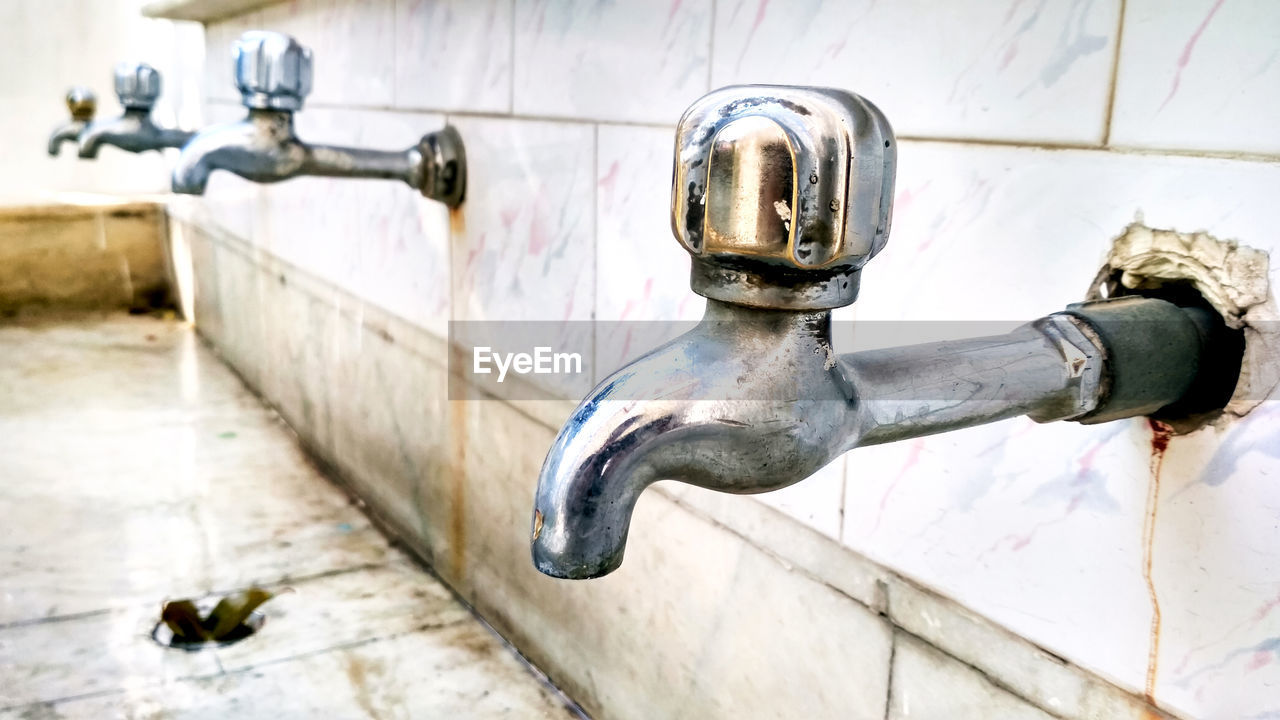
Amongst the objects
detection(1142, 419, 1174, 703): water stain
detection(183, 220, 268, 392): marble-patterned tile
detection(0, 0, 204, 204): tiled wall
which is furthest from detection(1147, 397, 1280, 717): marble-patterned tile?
detection(0, 0, 204, 204): tiled wall

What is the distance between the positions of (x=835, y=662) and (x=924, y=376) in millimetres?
336

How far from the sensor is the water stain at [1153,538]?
0.44 meters

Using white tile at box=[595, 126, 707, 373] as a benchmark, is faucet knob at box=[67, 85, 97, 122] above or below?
above

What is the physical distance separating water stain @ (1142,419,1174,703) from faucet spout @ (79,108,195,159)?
1165 mm

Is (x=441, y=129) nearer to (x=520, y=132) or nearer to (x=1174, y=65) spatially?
(x=520, y=132)

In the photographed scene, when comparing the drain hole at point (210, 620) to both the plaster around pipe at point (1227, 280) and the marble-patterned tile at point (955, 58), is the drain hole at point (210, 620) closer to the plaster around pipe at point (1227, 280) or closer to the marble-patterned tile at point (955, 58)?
the marble-patterned tile at point (955, 58)

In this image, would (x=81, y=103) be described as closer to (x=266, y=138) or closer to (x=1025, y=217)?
(x=266, y=138)

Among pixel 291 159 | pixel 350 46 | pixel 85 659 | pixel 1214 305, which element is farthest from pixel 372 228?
pixel 1214 305

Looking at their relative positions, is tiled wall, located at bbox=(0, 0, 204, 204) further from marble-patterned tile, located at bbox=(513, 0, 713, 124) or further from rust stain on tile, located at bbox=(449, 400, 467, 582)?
marble-patterned tile, located at bbox=(513, 0, 713, 124)

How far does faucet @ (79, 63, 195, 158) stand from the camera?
50.3 inches

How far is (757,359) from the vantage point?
0.32 metres

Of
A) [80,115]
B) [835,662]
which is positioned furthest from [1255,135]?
[80,115]

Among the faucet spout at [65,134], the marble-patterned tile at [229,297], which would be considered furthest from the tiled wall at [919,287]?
the marble-patterned tile at [229,297]

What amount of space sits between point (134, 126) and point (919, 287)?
1.11 m
